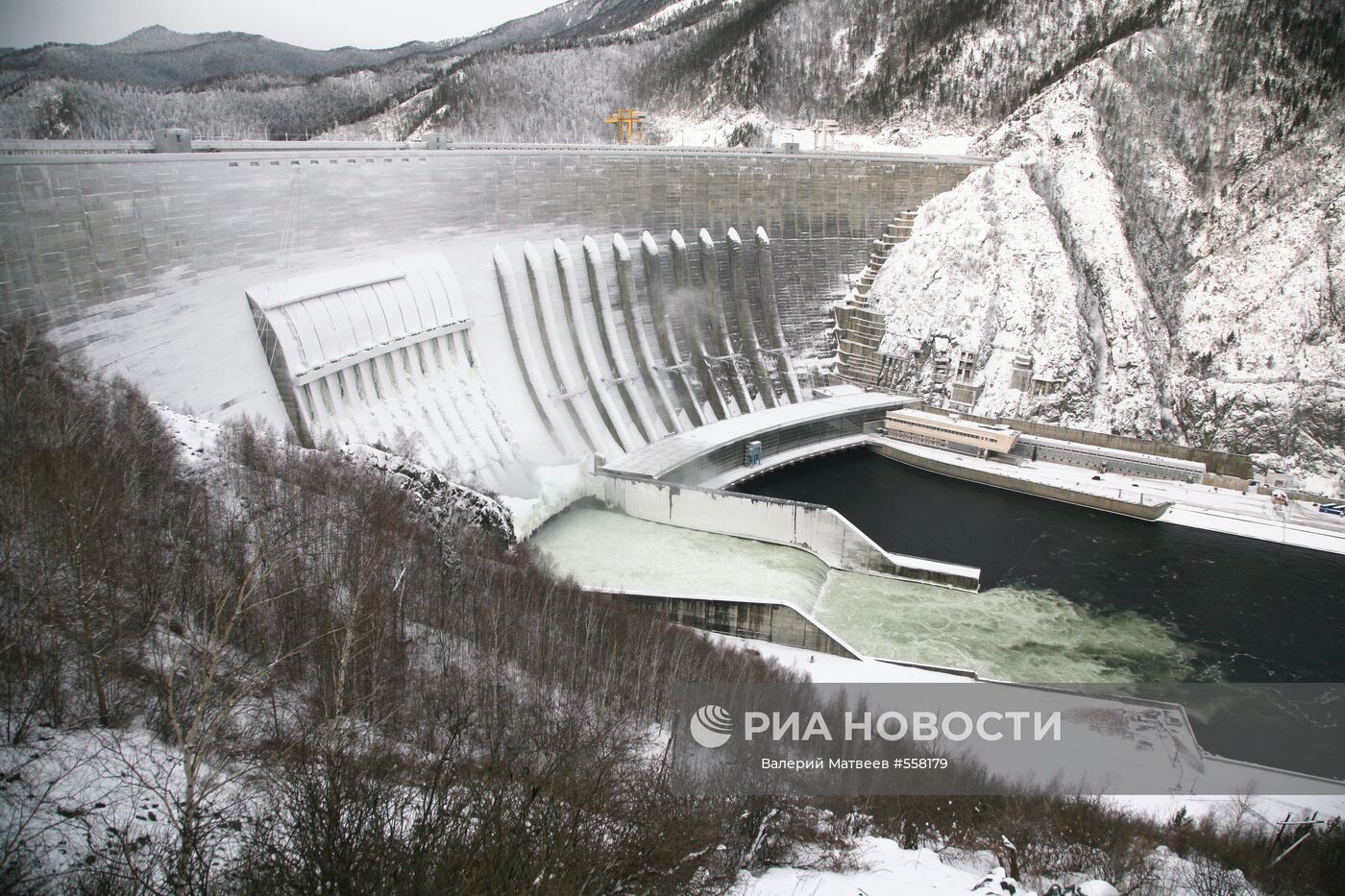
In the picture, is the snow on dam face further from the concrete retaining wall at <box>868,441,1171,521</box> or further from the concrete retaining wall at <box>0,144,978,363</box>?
the concrete retaining wall at <box>868,441,1171,521</box>

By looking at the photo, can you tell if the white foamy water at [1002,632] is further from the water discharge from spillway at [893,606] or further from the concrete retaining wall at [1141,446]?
the concrete retaining wall at [1141,446]

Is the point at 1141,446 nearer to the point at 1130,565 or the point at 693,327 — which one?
the point at 1130,565

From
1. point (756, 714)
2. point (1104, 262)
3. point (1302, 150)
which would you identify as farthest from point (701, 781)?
point (1302, 150)

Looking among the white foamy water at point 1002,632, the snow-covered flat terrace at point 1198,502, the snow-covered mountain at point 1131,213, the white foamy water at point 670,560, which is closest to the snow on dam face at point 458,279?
the white foamy water at point 670,560

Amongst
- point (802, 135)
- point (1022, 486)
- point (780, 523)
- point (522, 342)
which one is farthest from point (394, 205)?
point (802, 135)

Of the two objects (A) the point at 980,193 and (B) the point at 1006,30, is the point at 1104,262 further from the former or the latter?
(B) the point at 1006,30

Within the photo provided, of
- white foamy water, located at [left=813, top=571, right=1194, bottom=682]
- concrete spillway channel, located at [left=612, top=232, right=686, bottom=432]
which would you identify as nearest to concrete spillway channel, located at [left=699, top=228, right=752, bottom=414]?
concrete spillway channel, located at [left=612, top=232, right=686, bottom=432]

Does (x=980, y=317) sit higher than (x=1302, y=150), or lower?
lower
